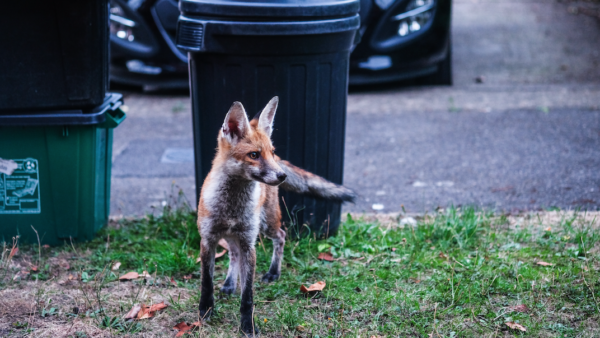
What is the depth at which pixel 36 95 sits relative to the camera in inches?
149

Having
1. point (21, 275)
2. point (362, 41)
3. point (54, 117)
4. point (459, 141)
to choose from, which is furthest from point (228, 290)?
point (362, 41)

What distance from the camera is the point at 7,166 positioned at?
3871 mm

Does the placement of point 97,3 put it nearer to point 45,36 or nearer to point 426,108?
point 45,36

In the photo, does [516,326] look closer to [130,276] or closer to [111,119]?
[130,276]

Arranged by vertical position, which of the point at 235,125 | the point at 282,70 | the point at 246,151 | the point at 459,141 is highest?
the point at 282,70

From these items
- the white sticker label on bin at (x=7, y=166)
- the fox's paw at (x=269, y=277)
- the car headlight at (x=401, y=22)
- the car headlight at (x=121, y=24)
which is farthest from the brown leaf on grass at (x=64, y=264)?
the car headlight at (x=401, y=22)

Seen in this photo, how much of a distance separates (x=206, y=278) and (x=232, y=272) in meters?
0.39

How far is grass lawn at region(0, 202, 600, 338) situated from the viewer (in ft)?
10.1

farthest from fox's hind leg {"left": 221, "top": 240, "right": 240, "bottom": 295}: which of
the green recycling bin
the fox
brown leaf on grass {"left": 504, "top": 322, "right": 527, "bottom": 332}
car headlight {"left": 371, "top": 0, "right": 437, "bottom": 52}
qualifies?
car headlight {"left": 371, "top": 0, "right": 437, "bottom": 52}

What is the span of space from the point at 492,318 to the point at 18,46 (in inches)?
128

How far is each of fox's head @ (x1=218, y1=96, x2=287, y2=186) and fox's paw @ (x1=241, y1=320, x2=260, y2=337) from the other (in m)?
0.77

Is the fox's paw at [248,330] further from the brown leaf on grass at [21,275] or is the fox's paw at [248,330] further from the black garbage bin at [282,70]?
the brown leaf on grass at [21,275]

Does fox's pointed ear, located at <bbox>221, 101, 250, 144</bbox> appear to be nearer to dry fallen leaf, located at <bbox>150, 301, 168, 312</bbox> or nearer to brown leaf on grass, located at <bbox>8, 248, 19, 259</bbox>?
dry fallen leaf, located at <bbox>150, 301, 168, 312</bbox>

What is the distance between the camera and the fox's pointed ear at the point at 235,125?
284cm
